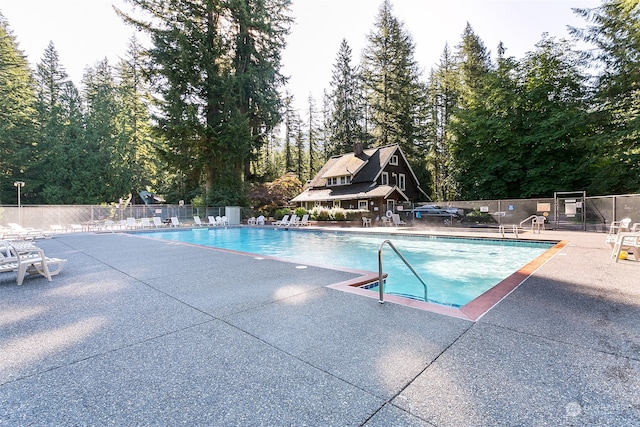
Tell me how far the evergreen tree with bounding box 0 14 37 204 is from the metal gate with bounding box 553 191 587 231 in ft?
133

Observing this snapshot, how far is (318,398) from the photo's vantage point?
6.65 ft

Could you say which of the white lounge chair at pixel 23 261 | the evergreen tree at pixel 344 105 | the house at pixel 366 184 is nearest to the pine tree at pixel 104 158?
the house at pixel 366 184

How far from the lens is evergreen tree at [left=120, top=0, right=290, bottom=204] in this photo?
23.2m

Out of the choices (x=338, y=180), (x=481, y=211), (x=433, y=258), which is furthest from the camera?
(x=338, y=180)

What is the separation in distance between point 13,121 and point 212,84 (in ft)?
60.6

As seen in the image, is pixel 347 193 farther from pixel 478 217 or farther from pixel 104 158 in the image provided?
pixel 104 158

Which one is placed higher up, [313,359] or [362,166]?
[362,166]

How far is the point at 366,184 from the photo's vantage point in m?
26.4

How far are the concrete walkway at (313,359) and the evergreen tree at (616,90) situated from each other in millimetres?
18517

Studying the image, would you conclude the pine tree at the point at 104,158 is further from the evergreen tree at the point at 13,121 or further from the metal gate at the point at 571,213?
the metal gate at the point at 571,213

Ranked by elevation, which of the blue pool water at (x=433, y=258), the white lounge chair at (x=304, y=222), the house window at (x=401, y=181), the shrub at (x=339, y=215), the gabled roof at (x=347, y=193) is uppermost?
the house window at (x=401, y=181)

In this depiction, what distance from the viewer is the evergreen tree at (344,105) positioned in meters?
35.9

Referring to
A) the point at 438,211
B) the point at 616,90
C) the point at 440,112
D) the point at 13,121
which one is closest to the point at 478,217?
the point at 438,211

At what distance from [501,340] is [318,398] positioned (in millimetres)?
1898
